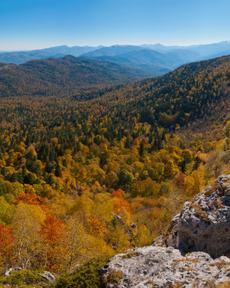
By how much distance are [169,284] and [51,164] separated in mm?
152850

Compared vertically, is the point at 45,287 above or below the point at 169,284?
below

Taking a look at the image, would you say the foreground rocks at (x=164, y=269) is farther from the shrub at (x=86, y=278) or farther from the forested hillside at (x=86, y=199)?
the forested hillside at (x=86, y=199)

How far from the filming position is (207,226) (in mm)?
24938

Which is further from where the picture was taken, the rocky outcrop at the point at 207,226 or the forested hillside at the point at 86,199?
the forested hillside at the point at 86,199

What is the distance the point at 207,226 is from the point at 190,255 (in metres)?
3.18

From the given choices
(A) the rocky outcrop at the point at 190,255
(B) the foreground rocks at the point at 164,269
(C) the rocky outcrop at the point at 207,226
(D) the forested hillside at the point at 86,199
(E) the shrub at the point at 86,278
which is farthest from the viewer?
(D) the forested hillside at the point at 86,199

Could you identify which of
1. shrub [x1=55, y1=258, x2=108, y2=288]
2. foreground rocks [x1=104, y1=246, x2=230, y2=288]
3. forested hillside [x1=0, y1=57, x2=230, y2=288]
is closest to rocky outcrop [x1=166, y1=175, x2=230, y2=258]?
foreground rocks [x1=104, y1=246, x2=230, y2=288]

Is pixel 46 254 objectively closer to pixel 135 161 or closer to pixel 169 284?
pixel 169 284

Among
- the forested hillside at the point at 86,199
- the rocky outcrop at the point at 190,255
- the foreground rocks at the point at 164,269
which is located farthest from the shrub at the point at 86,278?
the foreground rocks at the point at 164,269

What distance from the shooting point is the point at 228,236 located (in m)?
24.3

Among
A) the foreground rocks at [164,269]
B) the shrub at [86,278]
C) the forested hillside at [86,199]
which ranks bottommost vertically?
the forested hillside at [86,199]

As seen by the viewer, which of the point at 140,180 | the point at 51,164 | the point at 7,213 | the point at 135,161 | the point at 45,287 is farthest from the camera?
the point at 135,161

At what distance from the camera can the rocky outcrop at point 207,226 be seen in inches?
967

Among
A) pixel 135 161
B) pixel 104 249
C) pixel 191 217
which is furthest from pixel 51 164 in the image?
pixel 191 217
